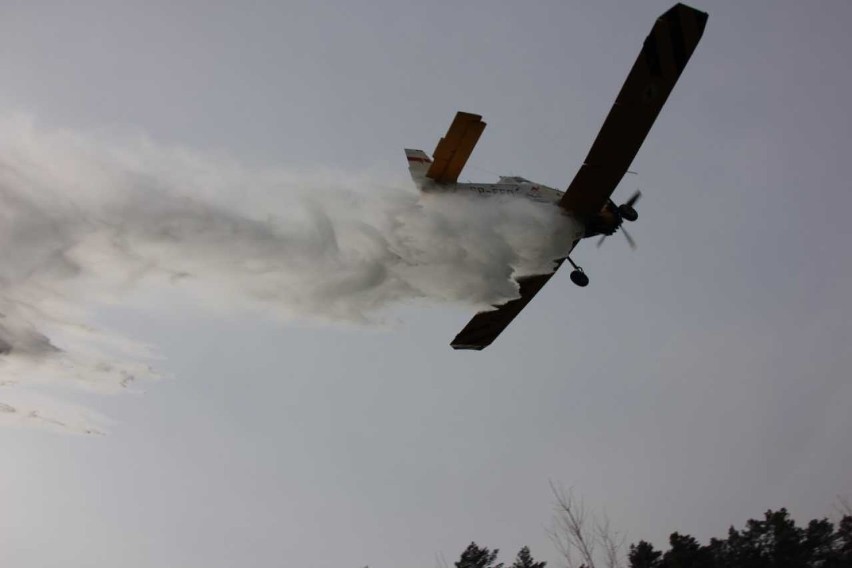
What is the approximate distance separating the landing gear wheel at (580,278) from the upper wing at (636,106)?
4.39 ft

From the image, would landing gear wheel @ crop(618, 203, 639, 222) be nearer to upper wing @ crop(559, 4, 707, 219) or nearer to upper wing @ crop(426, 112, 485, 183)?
upper wing @ crop(559, 4, 707, 219)

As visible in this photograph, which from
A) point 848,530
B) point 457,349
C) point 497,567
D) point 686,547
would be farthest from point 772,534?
point 457,349

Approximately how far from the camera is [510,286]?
14.1m

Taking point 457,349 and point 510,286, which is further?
point 457,349

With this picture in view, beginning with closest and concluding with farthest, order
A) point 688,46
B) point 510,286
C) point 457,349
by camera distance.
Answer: point 688,46
point 510,286
point 457,349

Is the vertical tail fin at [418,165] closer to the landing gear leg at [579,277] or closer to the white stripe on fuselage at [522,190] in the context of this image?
the white stripe on fuselage at [522,190]

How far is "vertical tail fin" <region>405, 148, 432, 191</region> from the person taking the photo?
1324 centimetres

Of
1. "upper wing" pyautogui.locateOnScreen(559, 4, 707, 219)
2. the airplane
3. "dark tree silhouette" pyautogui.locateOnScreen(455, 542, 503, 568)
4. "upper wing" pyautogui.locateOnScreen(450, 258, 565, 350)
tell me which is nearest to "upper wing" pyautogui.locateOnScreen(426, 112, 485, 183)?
the airplane

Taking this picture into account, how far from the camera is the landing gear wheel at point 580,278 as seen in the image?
48.3ft

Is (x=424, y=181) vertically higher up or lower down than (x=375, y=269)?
higher up

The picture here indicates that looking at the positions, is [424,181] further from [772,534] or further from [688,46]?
[772,534]

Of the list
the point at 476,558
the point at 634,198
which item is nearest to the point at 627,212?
the point at 634,198

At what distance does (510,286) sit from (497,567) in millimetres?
20274

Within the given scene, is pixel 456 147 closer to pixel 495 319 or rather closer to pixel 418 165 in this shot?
pixel 418 165
